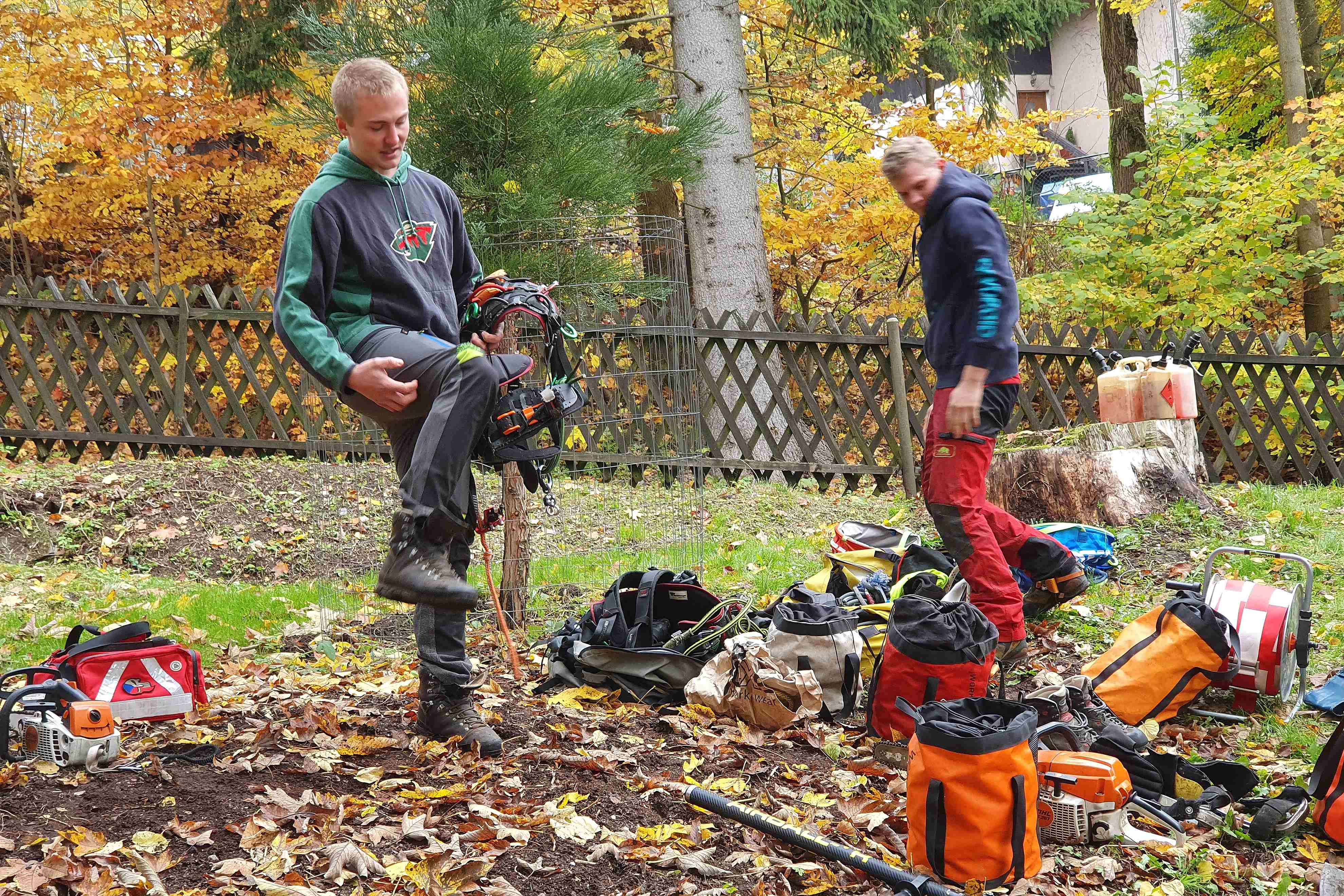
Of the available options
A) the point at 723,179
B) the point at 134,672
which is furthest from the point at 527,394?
the point at 723,179

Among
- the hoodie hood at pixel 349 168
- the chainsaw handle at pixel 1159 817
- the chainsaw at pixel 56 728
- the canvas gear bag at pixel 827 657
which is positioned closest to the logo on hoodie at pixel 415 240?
the hoodie hood at pixel 349 168

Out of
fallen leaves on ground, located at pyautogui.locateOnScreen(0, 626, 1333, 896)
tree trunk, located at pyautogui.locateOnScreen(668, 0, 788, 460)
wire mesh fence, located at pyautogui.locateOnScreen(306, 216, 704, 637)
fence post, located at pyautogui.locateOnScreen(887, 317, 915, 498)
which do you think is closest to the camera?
fallen leaves on ground, located at pyautogui.locateOnScreen(0, 626, 1333, 896)

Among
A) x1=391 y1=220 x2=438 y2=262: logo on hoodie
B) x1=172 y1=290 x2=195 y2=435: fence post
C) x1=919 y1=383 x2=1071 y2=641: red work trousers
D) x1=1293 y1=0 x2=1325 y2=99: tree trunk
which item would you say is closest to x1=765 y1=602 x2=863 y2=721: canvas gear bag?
x1=919 y1=383 x2=1071 y2=641: red work trousers

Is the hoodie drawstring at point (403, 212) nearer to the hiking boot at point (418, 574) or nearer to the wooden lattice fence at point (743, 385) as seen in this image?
the hiking boot at point (418, 574)

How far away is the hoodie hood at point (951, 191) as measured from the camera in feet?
13.5

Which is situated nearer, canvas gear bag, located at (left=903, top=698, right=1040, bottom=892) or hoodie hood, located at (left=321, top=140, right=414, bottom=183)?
canvas gear bag, located at (left=903, top=698, right=1040, bottom=892)

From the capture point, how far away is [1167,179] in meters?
11.6

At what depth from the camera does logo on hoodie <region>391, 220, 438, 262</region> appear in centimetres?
334

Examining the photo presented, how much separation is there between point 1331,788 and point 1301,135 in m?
11.3

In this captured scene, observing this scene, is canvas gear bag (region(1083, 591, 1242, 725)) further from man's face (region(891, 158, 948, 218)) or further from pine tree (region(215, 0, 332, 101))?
pine tree (region(215, 0, 332, 101))

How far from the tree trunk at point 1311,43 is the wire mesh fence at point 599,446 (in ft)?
31.6

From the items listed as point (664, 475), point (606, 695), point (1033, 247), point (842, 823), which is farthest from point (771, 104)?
point (842, 823)

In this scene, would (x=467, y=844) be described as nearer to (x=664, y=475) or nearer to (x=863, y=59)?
(x=664, y=475)

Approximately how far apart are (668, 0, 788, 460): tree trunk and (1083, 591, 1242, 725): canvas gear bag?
17.9ft
